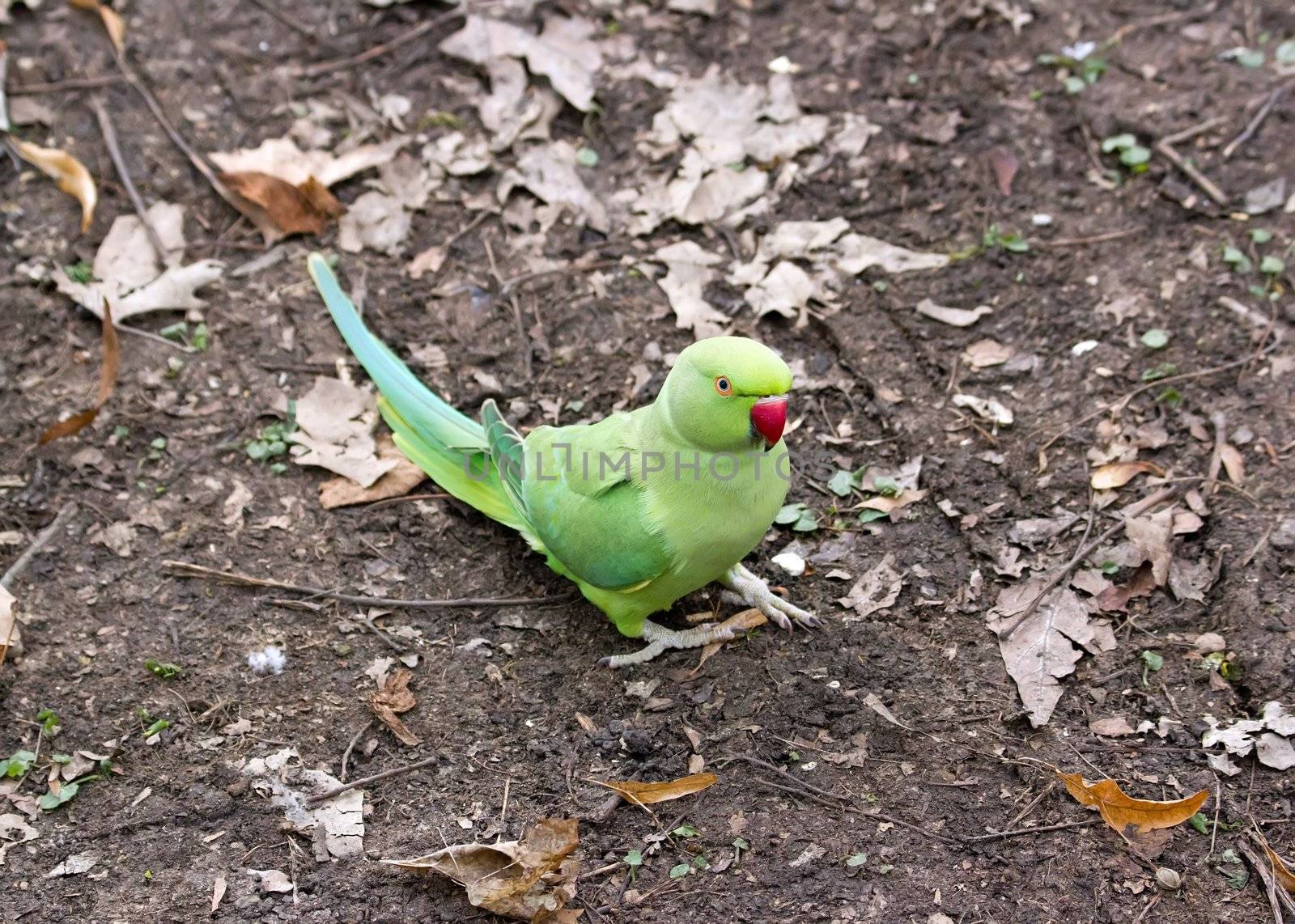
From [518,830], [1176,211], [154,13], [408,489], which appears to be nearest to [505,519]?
[408,489]

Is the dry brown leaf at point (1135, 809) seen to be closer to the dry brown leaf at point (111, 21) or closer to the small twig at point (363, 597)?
the small twig at point (363, 597)

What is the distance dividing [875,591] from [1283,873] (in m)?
1.37

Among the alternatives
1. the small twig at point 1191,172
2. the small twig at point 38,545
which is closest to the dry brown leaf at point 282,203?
the small twig at point 38,545

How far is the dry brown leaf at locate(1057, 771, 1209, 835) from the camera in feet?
9.27

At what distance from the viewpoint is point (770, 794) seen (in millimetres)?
3084

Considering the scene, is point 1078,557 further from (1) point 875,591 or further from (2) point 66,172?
(2) point 66,172

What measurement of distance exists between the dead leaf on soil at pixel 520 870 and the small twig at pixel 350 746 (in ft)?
1.20

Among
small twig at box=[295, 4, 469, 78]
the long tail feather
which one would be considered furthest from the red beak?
small twig at box=[295, 4, 469, 78]

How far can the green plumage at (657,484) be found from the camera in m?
2.98

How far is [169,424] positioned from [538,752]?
209 cm

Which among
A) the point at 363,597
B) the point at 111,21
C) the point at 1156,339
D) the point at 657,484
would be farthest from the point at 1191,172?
the point at 111,21

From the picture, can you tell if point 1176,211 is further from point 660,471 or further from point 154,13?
point 154,13

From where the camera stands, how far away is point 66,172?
484cm

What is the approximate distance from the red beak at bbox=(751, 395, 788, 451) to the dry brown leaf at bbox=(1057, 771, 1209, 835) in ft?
4.28
